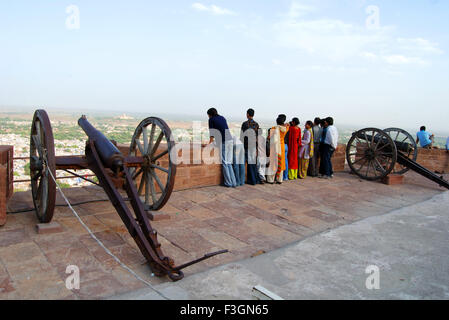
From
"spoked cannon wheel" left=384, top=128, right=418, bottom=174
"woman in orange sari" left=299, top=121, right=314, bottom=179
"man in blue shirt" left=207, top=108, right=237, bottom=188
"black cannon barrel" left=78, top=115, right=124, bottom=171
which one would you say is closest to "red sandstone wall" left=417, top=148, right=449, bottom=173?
"spoked cannon wheel" left=384, top=128, right=418, bottom=174

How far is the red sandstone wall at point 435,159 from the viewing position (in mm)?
11781

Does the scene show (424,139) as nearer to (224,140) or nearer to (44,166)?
(224,140)

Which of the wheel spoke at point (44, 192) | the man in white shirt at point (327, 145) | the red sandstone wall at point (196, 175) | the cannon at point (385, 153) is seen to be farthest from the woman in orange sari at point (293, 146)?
the wheel spoke at point (44, 192)

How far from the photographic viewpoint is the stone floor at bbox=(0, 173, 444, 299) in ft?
10.5

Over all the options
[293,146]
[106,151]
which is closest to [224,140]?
[293,146]

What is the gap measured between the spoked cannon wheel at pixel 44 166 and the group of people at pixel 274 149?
3.48 meters

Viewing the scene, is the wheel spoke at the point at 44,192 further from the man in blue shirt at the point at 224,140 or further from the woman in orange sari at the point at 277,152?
the woman in orange sari at the point at 277,152

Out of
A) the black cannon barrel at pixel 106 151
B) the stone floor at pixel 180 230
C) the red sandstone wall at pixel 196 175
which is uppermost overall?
the black cannon barrel at pixel 106 151

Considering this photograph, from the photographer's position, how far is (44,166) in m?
4.20

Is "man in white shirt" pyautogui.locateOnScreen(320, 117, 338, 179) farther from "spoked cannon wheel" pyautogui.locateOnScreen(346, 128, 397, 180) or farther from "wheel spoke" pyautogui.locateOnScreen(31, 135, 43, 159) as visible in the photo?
"wheel spoke" pyautogui.locateOnScreen(31, 135, 43, 159)

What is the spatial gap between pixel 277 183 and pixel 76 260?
5319 mm

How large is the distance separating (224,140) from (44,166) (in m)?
3.80

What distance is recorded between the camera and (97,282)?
3164mm
